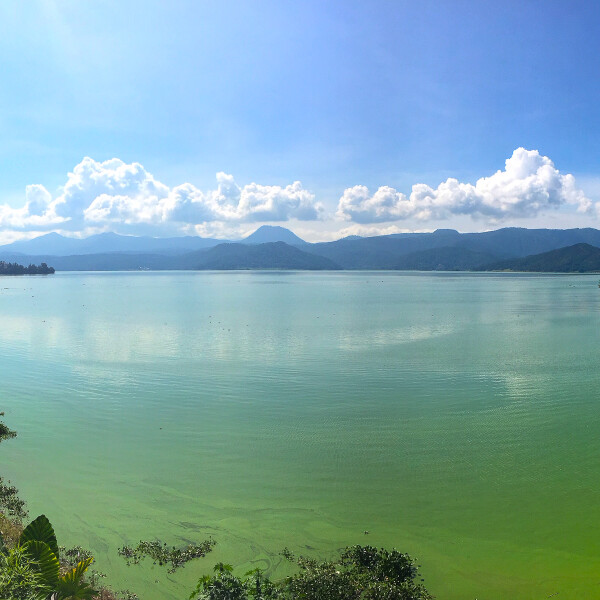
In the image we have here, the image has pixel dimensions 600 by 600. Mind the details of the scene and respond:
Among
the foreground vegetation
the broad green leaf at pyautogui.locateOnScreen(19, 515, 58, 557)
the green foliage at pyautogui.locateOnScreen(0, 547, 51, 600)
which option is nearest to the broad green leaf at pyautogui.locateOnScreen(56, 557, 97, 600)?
the foreground vegetation

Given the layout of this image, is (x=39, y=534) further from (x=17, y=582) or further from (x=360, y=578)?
(x=360, y=578)

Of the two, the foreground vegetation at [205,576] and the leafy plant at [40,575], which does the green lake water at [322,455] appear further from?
the leafy plant at [40,575]

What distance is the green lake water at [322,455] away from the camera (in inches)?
467

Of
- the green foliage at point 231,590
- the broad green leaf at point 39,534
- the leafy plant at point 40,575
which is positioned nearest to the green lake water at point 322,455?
the green foliage at point 231,590

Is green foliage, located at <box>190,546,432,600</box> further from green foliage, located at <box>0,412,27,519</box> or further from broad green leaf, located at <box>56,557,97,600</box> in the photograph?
green foliage, located at <box>0,412,27,519</box>

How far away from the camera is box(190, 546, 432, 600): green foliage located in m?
8.88

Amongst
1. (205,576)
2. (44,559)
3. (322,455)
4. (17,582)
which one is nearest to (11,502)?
(44,559)

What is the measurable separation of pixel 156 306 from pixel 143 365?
1850 inches

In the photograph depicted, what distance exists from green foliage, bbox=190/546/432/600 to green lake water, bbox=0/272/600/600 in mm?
711

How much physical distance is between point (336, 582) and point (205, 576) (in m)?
2.73

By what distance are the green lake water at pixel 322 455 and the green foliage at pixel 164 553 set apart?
0.83ft

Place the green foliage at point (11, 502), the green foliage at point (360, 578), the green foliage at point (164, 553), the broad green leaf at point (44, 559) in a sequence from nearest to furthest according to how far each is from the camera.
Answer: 1. the broad green leaf at point (44, 559)
2. the green foliage at point (360, 578)
3. the green foliage at point (164, 553)
4. the green foliage at point (11, 502)

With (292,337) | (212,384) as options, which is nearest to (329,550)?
(212,384)

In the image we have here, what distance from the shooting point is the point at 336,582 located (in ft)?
32.0
